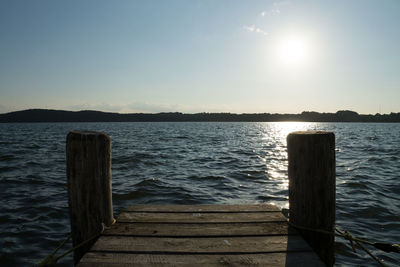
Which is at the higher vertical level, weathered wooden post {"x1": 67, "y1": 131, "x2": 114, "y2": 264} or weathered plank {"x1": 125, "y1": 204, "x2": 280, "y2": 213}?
weathered wooden post {"x1": 67, "y1": 131, "x2": 114, "y2": 264}

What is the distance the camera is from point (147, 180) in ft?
32.9

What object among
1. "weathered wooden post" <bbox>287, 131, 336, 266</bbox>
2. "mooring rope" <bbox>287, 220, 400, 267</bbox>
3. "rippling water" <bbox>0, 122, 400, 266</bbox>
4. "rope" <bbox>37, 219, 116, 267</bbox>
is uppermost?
"weathered wooden post" <bbox>287, 131, 336, 266</bbox>

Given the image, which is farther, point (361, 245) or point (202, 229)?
point (202, 229)

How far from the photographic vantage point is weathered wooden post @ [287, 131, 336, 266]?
3.00 m

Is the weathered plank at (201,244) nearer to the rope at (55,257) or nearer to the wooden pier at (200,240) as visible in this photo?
the wooden pier at (200,240)

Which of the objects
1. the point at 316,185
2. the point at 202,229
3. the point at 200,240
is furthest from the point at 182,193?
the point at 316,185

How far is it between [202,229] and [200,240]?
0.95 ft

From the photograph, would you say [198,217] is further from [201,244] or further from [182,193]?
[182,193]

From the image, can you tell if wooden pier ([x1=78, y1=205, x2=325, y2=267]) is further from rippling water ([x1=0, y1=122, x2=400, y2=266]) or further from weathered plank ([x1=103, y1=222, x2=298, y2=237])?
rippling water ([x1=0, y1=122, x2=400, y2=266])

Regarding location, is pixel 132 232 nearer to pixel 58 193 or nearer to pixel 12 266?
pixel 12 266

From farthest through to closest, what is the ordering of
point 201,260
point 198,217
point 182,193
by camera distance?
1. point 182,193
2. point 198,217
3. point 201,260

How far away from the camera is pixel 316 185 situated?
10.0 ft

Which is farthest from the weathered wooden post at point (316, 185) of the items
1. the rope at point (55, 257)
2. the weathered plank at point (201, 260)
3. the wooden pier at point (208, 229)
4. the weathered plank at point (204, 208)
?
the rope at point (55, 257)

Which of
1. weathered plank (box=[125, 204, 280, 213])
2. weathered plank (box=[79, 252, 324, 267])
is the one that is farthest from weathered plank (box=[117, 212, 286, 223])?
weathered plank (box=[79, 252, 324, 267])
